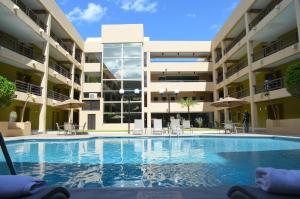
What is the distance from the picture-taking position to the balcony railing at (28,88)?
20797 millimetres

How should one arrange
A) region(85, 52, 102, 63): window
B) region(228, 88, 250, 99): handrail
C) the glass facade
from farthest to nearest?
1. region(85, 52, 102, 63): window
2. the glass facade
3. region(228, 88, 250, 99): handrail

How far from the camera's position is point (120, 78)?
101ft

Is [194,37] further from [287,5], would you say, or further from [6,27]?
[6,27]

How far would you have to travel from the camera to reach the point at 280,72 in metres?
21.4

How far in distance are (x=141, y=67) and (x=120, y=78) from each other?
110 inches

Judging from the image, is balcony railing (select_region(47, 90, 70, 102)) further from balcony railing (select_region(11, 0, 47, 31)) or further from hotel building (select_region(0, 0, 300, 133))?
balcony railing (select_region(11, 0, 47, 31))

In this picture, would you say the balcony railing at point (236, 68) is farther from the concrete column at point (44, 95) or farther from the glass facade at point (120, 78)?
the concrete column at point (44, 95)

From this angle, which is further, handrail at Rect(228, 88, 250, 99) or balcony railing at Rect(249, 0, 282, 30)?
handrail at Rect(228, 88, 250, 99)

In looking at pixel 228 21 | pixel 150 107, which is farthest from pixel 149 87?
pixel 228 21

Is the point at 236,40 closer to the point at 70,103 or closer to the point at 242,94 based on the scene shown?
the point at 242,94

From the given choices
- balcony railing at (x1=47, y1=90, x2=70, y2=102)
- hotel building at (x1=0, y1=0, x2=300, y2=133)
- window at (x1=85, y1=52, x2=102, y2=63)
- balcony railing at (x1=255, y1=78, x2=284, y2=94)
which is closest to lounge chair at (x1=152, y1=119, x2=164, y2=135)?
hotel building at (x1=0, y1=0, x2=300, y2=133)

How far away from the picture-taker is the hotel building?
1961 cm

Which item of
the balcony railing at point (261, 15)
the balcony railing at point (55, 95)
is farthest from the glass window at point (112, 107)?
the balcony railing at point (261, 15)

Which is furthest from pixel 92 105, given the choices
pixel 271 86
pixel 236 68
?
pixel 271 86
